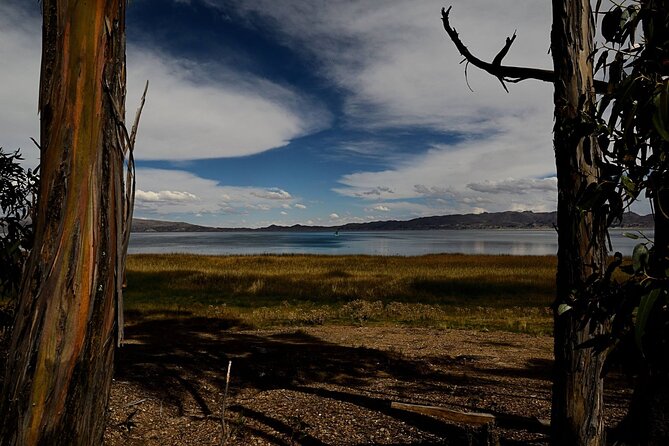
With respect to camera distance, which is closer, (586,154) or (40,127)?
(40,127)

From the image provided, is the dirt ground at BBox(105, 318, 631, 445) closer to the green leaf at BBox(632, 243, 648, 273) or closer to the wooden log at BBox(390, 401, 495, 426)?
the wooden log at BBox(390, 401, 495, 426)

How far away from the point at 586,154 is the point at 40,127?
3974 mm

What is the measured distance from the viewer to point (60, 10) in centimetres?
208

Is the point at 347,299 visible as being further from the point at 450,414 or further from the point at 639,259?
the point at 639,259

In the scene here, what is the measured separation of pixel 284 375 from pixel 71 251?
17.3 ft

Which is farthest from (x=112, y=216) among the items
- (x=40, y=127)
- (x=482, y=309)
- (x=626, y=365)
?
(x=482, y=309)

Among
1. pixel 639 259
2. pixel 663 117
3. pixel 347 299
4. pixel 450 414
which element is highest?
pixel 663 117

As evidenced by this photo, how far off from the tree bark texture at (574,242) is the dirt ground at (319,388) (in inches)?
Result: 32.6

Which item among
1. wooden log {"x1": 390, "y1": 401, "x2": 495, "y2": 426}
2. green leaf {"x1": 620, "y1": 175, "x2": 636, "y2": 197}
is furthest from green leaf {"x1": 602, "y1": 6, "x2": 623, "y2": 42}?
wooden log {"x1": 390, "y1": 401, "x2": 495, "y2": 426}

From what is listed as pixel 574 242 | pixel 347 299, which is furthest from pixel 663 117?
pixel 347 299

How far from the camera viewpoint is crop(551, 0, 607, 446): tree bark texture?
3.72 meters

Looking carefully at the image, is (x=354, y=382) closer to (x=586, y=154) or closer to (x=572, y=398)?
(x=572, y=398)

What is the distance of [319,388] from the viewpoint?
6.17 m

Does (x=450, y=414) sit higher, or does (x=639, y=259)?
(x=639, y=259)
